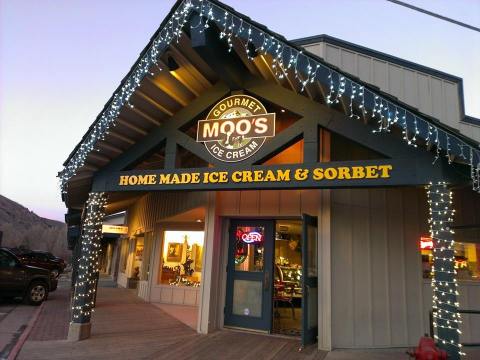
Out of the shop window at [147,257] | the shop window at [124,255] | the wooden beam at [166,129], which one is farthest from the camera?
the shop window at [124,255]

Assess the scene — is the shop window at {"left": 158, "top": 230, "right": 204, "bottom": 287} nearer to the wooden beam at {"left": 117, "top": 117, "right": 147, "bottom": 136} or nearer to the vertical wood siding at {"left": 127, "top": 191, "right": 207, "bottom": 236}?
the vertical wood siding at {"left": 127, "top": 191, "right": 207, "bottom": 236}

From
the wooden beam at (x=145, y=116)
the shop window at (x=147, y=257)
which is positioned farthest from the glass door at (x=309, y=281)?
the shop window at (x=147, y=257)

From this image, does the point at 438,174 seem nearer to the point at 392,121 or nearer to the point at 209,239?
the point at 392,121

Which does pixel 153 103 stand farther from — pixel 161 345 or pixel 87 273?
pixel 161 345

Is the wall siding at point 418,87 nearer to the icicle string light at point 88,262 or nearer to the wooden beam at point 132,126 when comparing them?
the wooden beam at point 132,126

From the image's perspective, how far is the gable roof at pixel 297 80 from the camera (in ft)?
15.9

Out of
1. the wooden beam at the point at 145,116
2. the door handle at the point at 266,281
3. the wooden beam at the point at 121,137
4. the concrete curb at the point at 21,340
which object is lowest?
the concrete curb at the point at 21,340

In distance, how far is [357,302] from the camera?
23.6ft

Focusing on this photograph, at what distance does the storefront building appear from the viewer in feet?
17.4

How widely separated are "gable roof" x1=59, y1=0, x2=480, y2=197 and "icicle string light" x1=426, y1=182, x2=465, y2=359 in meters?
0.47

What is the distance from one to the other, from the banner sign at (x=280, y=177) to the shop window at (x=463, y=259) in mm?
3118

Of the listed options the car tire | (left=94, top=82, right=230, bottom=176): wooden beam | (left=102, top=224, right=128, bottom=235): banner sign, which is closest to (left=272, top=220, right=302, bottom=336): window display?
(left=94, top=82, right=230, bottom=176): wooden beam

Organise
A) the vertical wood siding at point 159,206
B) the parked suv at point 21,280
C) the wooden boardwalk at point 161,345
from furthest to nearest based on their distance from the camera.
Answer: the parked suv at point 21,280, the vertical wood siding at point 159,206, the wooden boardwalk at point 161,345

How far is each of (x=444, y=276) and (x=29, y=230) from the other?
4797 inches
